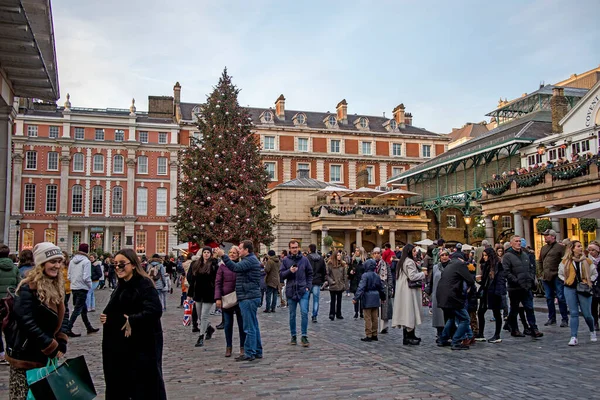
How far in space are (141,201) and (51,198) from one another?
8397 mm

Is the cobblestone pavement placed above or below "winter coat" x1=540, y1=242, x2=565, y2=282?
below

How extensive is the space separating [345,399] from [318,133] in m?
55.5

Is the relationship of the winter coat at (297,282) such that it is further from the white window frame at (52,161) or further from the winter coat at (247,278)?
the white window frame at (52,161)

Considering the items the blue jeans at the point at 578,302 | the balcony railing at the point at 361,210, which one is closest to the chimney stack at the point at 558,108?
the balcony railing at the point at 361,210

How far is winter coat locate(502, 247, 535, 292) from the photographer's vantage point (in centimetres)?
1019

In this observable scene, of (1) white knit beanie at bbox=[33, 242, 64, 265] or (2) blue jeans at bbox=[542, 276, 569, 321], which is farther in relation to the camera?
(2) blue jeans at bbox=[542, 276, 569, 321]

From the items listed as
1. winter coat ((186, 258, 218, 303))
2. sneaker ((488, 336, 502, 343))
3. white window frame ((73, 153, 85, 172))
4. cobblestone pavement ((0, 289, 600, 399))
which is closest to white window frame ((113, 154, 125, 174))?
white window frame ((73, 153, 85, 172))

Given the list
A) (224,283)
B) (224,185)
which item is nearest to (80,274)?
(224,283)

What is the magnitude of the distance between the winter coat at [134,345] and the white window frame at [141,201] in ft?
172

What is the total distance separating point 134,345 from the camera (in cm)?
463

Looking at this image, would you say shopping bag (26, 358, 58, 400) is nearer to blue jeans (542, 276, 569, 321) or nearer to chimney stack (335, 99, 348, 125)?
blue jeans (542, 276, 569, 321)

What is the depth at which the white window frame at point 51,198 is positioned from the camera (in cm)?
5319

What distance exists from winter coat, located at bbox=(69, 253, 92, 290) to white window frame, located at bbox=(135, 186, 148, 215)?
1761 inches

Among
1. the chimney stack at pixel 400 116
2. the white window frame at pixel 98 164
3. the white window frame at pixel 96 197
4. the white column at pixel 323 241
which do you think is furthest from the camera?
the chimney stack at pixel 400 116
